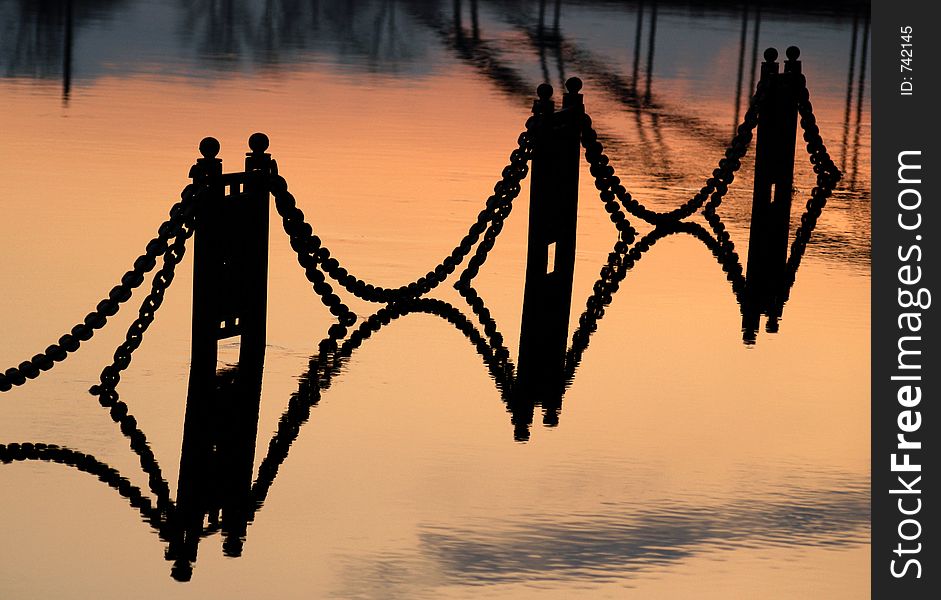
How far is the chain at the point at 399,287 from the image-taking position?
346 inches

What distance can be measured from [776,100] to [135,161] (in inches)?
172

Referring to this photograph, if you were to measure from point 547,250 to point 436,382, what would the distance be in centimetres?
123

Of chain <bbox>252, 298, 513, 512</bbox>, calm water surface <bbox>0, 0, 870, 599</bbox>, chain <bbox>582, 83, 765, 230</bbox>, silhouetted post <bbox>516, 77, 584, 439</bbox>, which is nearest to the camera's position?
calm water surface <bbox>0, 0, 870, 599</bbox>

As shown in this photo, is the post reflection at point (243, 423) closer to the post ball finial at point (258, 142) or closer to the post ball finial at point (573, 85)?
the post ball finial at point (258, 142)

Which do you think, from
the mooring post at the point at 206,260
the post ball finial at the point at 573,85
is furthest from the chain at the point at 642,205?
the mooring post at the point at 206,260

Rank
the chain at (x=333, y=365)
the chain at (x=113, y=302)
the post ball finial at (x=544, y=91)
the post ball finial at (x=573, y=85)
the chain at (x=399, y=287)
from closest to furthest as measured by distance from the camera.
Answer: the chain at (x=333, y=365), the chain at (x=113, y=302), the chain at (x=399, y=287), the post ball finial at (x=544, y=91), the post ball finial at (x=573, y=85)

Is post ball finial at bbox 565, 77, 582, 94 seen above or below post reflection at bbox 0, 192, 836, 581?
above

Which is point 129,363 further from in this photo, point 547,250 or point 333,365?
point 547,250

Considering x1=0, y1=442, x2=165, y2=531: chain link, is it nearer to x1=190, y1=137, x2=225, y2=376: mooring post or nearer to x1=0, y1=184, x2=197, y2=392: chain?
x1=0, y1=184, x2=197, y2=392: chain

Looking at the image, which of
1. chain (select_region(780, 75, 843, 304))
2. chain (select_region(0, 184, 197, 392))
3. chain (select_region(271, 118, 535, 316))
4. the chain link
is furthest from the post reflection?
chain (select_region(780, 75, 843, 304))

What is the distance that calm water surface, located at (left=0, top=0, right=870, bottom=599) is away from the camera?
246 inches

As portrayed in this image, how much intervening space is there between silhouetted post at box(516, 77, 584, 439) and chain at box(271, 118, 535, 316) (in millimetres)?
138

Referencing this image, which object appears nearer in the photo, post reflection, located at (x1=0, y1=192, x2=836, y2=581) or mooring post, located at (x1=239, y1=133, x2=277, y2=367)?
post reflection, located at (x1=0, y1=192, x2=836, y2=581)

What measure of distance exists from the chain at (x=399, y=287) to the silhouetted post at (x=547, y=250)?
0.14m
